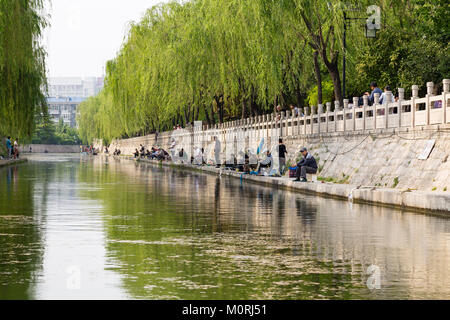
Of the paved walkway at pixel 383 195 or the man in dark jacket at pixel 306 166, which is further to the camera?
the man in dark jacket at pixel 306 166

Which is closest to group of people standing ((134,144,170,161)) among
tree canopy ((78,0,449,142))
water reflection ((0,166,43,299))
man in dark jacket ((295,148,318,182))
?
tree canopy ((78,0,449,142))

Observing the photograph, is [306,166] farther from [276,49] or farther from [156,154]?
[156,154]

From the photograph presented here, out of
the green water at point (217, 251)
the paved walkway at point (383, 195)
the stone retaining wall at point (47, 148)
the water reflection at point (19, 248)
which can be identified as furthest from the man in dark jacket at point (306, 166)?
the stone retaining wall at point (47, 148)

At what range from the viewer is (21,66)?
36.1 metres

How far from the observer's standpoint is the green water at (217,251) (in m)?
8.05

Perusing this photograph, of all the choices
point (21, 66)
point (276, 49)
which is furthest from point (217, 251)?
point (21, 66)

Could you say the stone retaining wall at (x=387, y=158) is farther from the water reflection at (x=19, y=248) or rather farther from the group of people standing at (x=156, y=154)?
the group of people standing at (x=156, y=154)

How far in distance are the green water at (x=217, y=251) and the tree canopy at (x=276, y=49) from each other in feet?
51.7

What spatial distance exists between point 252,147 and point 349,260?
128ft

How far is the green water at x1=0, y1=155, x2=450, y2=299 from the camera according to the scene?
8055 millimetres

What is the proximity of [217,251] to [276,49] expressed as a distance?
2529 cm

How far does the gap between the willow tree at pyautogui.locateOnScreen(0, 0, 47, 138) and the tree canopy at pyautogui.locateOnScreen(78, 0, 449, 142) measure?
975 cm

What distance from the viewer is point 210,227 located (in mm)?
14320

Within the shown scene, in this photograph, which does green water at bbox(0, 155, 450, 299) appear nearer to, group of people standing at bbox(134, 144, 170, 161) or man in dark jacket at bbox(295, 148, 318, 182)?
man in dark jacket at bbox(295, 148, 318, 182)
